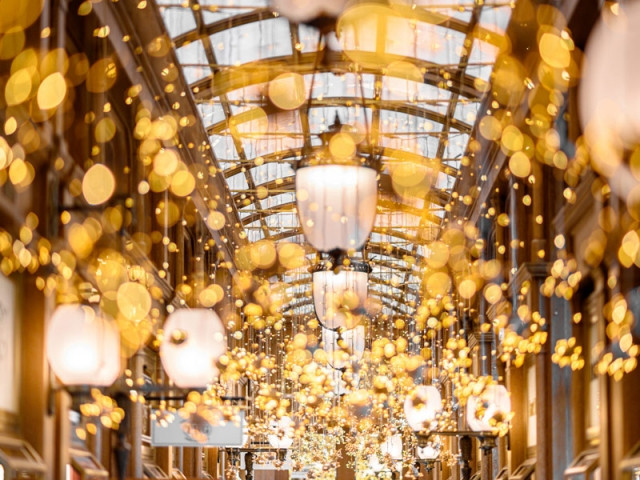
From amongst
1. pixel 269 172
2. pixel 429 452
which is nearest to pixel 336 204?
pixel 429 452

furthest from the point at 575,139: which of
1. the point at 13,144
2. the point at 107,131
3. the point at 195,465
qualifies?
the point at 195,465

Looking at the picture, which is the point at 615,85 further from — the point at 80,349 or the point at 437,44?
the point at 437,44

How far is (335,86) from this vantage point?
16844 millimetres

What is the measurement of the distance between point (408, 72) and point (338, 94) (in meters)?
1.96

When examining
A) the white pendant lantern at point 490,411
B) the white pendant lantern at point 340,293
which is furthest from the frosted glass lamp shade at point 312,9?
the white pendant lantern at point 490,411

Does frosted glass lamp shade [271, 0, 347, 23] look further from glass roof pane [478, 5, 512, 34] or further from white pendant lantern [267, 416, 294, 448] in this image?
white pendant lantern [267, 416, 294, 448]

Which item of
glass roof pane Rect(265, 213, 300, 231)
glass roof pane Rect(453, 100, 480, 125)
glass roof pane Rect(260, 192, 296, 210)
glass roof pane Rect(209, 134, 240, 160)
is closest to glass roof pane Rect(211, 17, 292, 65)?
glass roof pane Rect(453, 100, 480, 125)

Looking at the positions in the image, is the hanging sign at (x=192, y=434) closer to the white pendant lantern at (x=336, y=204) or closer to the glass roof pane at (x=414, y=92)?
the white pendant lantern at (x=336, y=204)

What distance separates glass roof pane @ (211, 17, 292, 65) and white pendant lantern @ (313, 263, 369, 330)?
14.3 feet

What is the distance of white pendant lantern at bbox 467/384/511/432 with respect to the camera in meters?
10.4

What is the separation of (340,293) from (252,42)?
20.8 feet

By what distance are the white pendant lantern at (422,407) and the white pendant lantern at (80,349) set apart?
5.82 meters

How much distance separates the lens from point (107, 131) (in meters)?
11.5

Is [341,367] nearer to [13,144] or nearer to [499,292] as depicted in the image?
[499,292]
